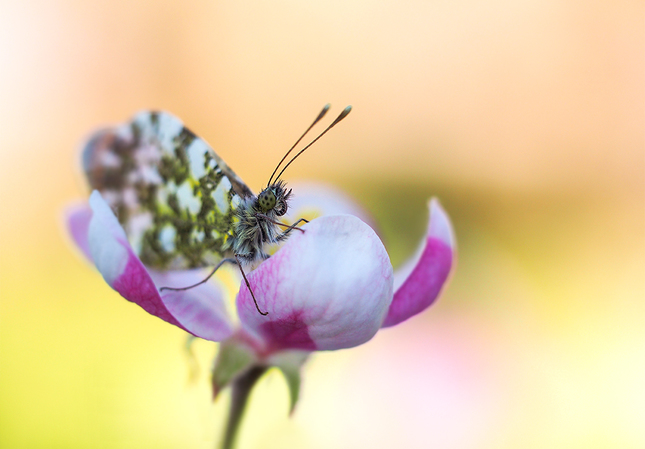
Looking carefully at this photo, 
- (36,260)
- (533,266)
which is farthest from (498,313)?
(36,260)

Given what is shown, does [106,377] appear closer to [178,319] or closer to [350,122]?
[178,319]

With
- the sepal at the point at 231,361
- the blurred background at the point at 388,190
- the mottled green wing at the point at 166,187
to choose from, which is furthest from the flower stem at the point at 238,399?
the blurred background at the point at 388,190

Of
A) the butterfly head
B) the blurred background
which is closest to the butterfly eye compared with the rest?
the butterfly head

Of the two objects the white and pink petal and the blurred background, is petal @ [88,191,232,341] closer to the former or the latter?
the white and pink petal

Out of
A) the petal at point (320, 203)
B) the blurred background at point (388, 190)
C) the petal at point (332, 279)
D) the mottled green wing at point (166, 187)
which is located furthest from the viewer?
the blurred background at point (388, 190)

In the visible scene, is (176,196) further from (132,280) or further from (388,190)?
(388,190)

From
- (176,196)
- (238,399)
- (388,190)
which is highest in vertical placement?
(388,190)

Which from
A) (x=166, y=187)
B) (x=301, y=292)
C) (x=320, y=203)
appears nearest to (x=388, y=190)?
(x=320, y=203)

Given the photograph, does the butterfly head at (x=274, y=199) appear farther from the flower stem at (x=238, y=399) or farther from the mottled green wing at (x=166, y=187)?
the flower stem at (x=238, y=399)
